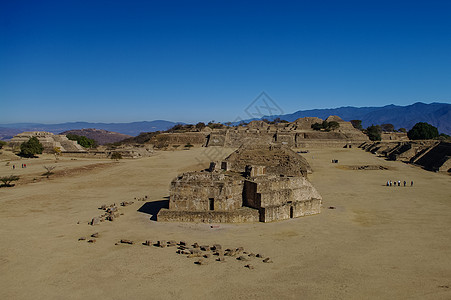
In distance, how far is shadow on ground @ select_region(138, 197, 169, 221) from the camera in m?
13.1

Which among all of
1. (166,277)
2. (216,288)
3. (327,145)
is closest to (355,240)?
(216,288)

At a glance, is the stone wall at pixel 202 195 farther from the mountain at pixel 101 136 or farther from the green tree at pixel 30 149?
the mountain at pixel 101 136

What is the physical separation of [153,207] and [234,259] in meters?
6.86

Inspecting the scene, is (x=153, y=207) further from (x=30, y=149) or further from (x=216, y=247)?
(x=30, y=149)

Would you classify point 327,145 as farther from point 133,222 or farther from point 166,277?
point 166,277

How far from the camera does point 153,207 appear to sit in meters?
14.3

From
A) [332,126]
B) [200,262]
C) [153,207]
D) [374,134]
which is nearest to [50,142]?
[153,207]

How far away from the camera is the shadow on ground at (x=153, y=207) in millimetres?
13081

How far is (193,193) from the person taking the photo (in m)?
12.0

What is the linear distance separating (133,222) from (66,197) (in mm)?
6978

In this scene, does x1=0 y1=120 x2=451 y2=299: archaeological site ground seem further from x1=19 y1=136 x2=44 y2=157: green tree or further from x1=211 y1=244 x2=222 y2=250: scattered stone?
x1=19 y1=136 x2=44 y2=157: green tree

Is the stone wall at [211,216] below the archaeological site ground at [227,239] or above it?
above

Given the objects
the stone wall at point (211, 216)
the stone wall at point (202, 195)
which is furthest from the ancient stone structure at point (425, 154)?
the stone wall at point (202, 195)

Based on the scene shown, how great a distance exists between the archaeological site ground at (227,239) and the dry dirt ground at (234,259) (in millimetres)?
40
